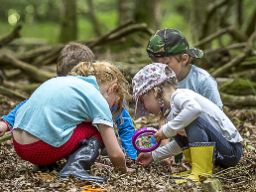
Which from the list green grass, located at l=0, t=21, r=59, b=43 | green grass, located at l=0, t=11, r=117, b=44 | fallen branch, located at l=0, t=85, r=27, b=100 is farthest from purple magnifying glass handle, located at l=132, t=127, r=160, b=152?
green grass, located at l=0, t=11, r=117, b=44

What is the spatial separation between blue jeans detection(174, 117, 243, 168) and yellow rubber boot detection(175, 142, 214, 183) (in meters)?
0.04

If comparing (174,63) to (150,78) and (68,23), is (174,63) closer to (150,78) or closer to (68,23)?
(150,78)

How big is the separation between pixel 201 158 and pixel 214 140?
0.53ft

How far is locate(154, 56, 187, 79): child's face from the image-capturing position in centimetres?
440

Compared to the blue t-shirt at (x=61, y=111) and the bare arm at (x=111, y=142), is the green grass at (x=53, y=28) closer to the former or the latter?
the blue t-shirt at (x=61, y=111)

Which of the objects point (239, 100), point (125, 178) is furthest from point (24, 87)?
point (125, 178)

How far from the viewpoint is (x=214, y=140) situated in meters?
3.59

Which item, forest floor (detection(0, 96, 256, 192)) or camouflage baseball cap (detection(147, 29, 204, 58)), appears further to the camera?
camouflage baseball cap (detection(147, 29, 204, 58))

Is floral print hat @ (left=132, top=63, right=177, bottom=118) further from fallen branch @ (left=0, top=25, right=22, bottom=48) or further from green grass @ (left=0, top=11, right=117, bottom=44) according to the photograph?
green grass @ (left=0, top=11, right=117, bottom=44)

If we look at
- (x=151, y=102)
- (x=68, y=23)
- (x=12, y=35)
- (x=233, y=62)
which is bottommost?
(x=151, y=102)

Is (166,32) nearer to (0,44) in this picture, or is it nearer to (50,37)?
(0,44)

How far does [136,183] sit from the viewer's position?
10.7ft

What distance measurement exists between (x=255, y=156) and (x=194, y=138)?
843 mm

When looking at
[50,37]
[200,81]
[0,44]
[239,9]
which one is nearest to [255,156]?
[200,81]
